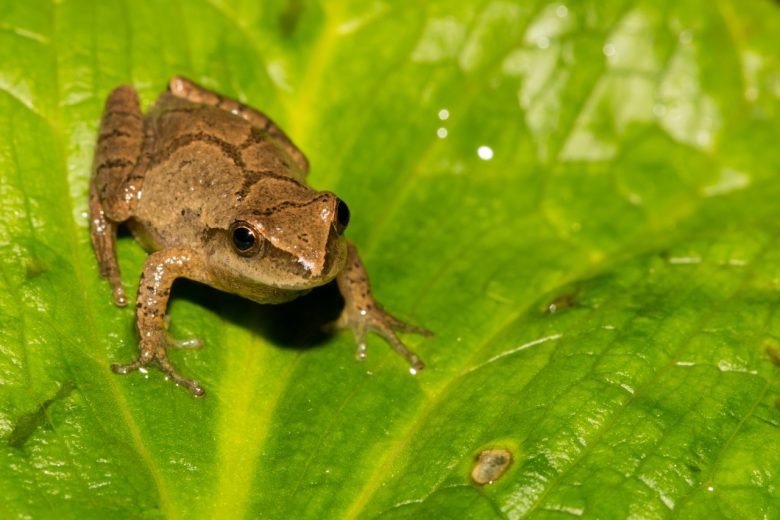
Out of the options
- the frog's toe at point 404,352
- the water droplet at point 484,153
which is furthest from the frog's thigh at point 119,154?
the water droplet at point 484,153

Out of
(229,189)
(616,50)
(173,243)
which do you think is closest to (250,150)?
(229,189)

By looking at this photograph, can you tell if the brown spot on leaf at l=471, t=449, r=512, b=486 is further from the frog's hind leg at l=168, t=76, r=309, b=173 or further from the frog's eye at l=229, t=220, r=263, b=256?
the frog's hind leg at l=168, t=76, r=309, b=173

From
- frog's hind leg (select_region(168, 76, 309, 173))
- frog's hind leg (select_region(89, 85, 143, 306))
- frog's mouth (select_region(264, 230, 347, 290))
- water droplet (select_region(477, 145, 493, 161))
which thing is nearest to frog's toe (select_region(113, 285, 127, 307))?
frog's hind leg (select_region(89, 85, 143, 306))

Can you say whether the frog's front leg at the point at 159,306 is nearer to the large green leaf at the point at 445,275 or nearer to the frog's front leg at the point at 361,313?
the large green leaf at the point at 445,275

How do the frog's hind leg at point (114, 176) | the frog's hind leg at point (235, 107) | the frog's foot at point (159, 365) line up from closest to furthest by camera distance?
the frog's foot at point (159, 365) → the frog's hind leg at point (114, 176) → the frog's hind leg at point (235, 107)

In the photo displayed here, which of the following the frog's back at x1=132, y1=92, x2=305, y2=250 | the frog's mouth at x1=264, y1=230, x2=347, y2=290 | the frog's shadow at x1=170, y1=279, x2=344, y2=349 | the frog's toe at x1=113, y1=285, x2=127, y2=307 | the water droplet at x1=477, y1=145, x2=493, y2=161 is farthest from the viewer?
the water droplet at x1=477, y1=145, x2=493, y2=161

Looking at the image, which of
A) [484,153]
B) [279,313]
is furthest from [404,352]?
[484,153]

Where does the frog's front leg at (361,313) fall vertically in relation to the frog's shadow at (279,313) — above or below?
above
